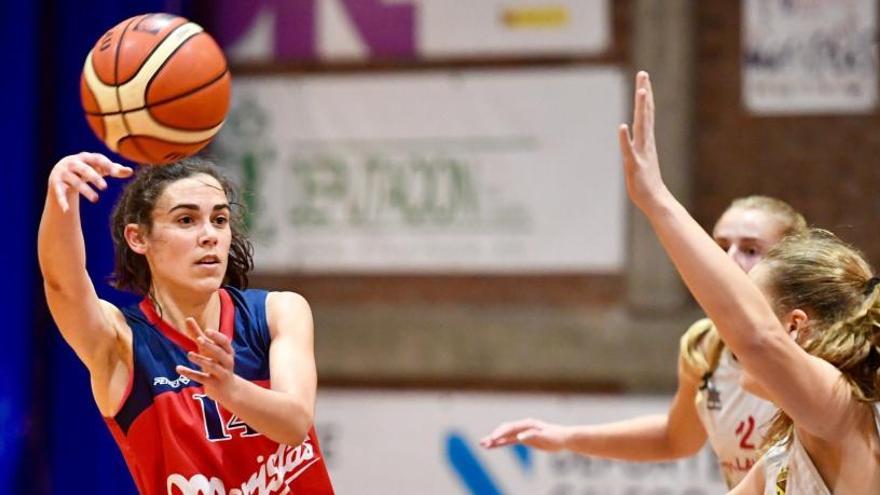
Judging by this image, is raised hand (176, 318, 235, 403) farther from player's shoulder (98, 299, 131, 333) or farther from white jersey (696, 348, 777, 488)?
white jersey (696, 348, 777, 488)

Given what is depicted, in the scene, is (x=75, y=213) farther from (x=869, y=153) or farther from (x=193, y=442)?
(x=869, y=153)

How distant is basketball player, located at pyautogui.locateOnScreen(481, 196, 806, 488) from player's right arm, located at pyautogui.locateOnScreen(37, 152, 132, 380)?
1.13 metres

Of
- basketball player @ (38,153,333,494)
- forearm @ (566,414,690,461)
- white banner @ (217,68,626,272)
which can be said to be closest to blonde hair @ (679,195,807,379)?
forearm @ (566,414,690,461)

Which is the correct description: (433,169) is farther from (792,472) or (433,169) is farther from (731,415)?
(792,472)

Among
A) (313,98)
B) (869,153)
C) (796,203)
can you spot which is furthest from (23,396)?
(869,153)

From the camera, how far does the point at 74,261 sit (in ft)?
8.55

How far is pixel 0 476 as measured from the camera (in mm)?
5594

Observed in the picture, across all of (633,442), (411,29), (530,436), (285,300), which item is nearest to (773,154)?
(411,29)

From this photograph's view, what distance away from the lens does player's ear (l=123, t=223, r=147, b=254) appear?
2867mm

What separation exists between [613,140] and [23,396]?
293 cm

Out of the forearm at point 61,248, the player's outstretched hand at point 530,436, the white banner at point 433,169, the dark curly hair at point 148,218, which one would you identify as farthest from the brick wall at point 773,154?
the forearm at point 61,248

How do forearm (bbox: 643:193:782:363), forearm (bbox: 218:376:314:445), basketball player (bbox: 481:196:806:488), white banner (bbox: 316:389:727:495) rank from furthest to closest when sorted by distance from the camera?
white banner (bbox: 316:389:727:495) < basketball player (bbox: 481:196:806:488) < forearm (bbox: 218:376:314:445) < forearm (bbox: 643:193:782:363)

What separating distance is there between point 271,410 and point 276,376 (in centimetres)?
18

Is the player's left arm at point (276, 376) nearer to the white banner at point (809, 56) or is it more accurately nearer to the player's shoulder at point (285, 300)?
the player's shoulder at point (285, 300)
